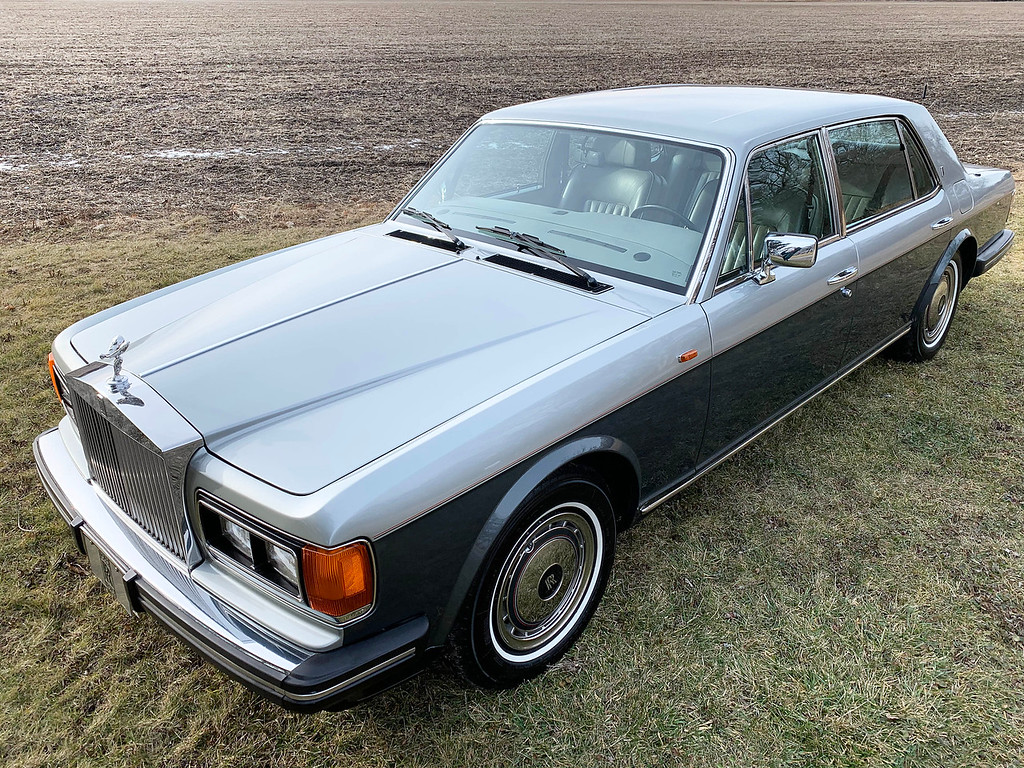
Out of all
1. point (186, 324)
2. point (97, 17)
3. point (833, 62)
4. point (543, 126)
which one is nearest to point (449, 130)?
point (543, 126)

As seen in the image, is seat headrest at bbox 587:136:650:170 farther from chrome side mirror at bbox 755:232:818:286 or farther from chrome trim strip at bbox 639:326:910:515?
chrome trim strip at bbox 639:326:910:515

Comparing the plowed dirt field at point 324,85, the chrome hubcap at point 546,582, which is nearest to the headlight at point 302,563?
the chrome hubcap at point 546,582

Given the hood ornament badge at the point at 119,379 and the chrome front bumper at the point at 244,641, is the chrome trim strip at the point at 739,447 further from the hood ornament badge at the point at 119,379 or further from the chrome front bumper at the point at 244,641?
the hood ornament badge at the point at 119,379

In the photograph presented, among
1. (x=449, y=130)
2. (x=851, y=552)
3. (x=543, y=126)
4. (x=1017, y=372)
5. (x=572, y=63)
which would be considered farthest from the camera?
(x=572, y=63)

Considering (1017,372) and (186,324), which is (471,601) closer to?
(186,324)

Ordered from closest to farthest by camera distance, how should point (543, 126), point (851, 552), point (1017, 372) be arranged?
point (851, 552), point (543, 126), point (1017, 372)

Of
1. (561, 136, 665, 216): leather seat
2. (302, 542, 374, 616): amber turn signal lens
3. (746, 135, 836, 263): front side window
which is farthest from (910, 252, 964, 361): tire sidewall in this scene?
(302, 542, 374, 616): amber turn signal lens

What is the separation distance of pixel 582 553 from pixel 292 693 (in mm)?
1164

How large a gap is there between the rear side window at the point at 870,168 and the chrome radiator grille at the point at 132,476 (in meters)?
3.22

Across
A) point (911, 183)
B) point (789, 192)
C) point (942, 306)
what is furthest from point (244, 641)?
point (942, 306)

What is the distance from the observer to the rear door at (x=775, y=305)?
3.05 metres

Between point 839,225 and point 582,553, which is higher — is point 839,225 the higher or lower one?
the higher one

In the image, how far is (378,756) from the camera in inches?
94.7

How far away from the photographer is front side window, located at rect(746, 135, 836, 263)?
10.4 feet
